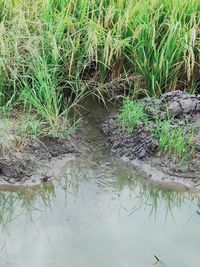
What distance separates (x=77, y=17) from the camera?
4676 millimetres

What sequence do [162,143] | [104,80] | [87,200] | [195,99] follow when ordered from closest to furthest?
[87,200]
[162,143]
[195,99]
[104,80]

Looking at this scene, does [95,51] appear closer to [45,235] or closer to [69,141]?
[69,141]

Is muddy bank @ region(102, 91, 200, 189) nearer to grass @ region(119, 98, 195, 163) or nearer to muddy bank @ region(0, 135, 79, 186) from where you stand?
grass @ region(119, 98, 195, 163)

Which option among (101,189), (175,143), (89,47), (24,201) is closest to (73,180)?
(101,189)

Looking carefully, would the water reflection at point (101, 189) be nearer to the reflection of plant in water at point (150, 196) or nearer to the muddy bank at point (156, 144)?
the reflection of plant in water at point (150, 196)

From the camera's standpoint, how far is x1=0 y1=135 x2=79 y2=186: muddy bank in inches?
146

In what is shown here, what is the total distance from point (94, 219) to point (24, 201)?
482 mm

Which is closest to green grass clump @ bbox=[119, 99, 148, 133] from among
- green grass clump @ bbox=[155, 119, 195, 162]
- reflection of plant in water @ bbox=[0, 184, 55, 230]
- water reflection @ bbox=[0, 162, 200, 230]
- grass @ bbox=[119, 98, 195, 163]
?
grass @ bbox=[119, 98, 195, 163]

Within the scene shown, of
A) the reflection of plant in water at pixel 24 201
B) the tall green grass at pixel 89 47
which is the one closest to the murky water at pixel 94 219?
the reflection of plant in water at pixel 24 201

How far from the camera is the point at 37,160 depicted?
3.87 m

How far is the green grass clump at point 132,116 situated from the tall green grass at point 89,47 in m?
0.31

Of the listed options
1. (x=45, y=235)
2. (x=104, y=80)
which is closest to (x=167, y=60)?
(x=104, y=80)

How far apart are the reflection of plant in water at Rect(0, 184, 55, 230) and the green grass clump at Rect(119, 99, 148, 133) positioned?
32.1 inches

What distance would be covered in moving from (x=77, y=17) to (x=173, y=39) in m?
0.81
